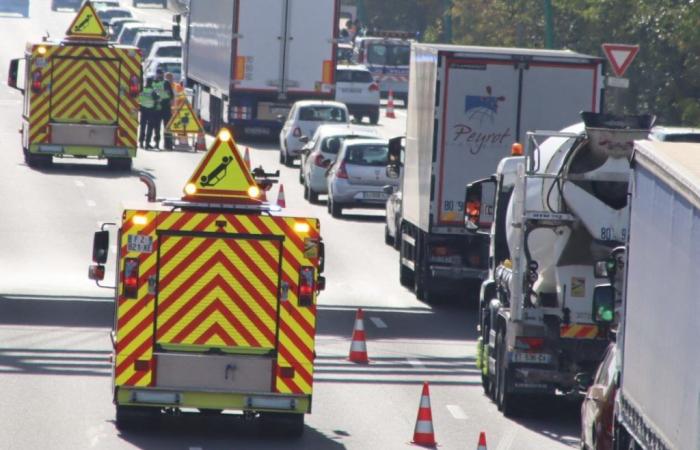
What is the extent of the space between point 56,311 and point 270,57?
2583cm

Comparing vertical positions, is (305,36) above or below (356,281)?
above

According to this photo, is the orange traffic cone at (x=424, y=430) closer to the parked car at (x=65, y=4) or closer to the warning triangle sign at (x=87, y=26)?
the warning triangle sign at (x=87, y=26)

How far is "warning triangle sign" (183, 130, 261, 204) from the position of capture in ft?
54.5

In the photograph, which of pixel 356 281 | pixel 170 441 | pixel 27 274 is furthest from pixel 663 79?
pixel 170 441

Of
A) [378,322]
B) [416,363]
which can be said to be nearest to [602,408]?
[416,363]

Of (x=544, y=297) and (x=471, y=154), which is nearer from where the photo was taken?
(x=544, y=297)

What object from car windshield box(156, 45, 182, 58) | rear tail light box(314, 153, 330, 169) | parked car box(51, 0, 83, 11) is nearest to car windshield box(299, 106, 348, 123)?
rear tail light box(314, 153, 330, 169)

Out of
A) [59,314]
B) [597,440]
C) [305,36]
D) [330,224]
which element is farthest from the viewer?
[305,36]

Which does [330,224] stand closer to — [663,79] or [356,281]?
[356,281]

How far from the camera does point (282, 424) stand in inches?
672

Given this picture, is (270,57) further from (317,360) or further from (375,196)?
(317,360)

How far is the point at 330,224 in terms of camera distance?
36500mm

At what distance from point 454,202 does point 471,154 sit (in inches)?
25.9

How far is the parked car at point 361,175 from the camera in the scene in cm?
3662
